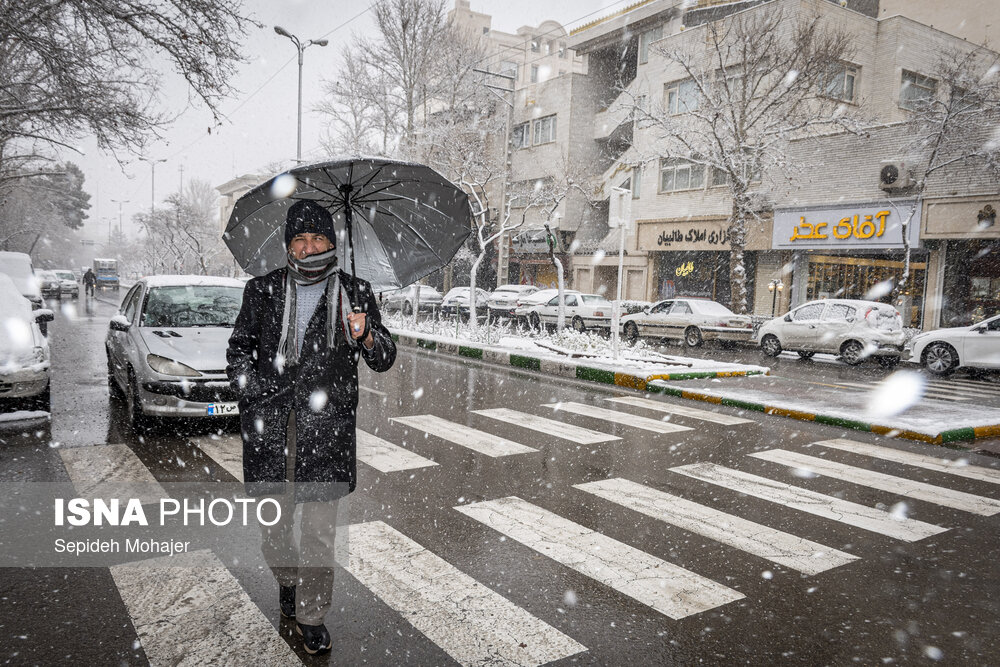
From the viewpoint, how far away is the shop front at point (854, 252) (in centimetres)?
2381

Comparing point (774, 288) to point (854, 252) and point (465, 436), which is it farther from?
point (465, 436)

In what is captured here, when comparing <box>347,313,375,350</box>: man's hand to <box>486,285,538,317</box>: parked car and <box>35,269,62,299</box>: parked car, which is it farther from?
<box>35,269,62,299</box>: parked car

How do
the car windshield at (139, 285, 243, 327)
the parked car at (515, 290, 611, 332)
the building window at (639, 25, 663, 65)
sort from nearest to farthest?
the car windshield at (139, 285, 243, 327) < the parked car at (515, 290, 611, 332) < the building window at (639, 25, 663, 65)

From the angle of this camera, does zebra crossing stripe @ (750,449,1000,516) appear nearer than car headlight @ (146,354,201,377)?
Yes

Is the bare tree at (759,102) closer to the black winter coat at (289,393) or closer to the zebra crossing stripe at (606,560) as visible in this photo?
the zebra crossing stripe at (606,560)

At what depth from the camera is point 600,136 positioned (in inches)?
1537

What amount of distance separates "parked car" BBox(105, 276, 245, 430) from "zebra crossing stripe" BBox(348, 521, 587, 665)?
128 inches

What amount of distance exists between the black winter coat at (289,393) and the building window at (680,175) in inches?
1163

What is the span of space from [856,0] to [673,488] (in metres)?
39.0

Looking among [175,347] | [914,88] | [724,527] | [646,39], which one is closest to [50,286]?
[646,39]

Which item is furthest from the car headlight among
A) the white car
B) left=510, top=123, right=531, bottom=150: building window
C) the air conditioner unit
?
left=510, top=123, right=531, bottom=150: building window

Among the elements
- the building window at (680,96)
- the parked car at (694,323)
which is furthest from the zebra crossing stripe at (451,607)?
the building window at (680,96)

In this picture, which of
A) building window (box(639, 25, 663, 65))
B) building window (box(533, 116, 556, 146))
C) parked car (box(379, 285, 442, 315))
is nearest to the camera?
parked car (box(379, 285, 442, 315))

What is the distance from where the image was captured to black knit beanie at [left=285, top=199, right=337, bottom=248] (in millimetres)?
3078
